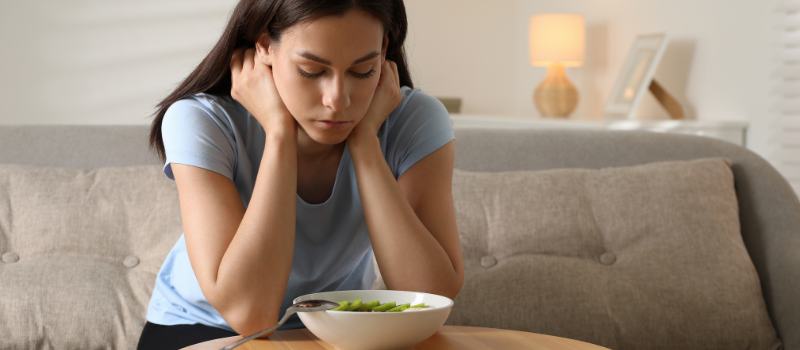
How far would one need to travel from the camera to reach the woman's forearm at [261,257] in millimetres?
916

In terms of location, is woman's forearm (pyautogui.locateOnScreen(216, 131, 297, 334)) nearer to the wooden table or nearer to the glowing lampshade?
the wooden table

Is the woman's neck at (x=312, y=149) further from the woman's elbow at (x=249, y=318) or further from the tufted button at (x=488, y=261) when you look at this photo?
the tufted button at (x=488, y=261)

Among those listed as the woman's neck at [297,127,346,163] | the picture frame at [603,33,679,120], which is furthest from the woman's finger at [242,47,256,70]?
the picture frame at [603,33,679,120]

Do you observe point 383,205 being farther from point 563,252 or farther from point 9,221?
point 9,221

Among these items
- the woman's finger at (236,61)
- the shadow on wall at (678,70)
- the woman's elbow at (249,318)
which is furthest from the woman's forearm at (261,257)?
the shadow on wall at (678,70)

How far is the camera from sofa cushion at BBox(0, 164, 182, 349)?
4.77ft

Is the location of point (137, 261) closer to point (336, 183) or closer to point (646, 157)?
point (336, 183)

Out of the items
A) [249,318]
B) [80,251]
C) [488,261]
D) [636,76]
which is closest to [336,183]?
[249,318]

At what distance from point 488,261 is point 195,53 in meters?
2.67

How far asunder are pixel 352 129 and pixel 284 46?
17cm

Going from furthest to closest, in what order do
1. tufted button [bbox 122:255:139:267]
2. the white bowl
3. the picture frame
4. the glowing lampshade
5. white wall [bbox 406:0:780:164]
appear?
the glowing lampshade < the picture frame < white wall [bbox 406:0:780:164] < tufted button [bbox 122:255:139:267] < the white bowl

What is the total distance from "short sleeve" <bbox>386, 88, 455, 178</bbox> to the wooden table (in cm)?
32

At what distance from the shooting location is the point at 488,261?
1.64 meters

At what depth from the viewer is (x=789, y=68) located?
2379 millimetres
